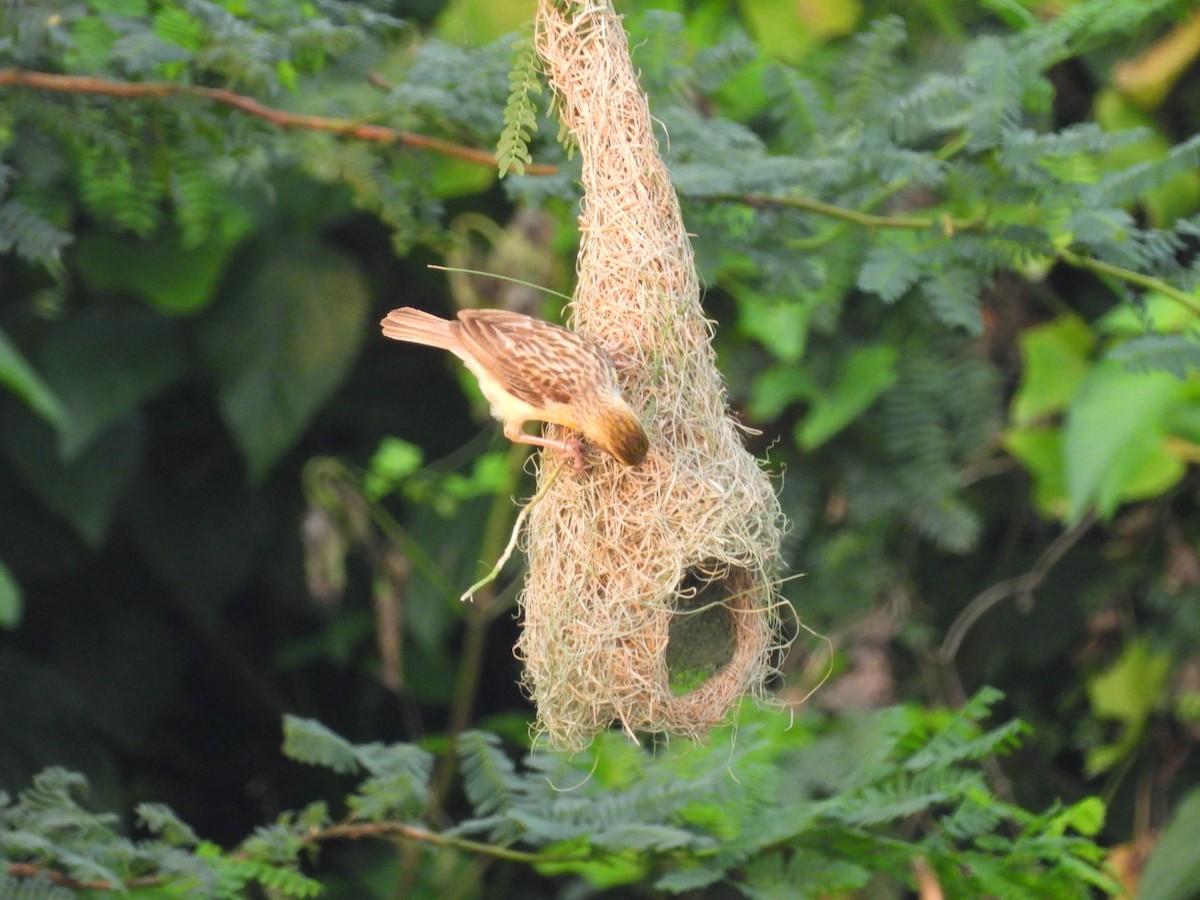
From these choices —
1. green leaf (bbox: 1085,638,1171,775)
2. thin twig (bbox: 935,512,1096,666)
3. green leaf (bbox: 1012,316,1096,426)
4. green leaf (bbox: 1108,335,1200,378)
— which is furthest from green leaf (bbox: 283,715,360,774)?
green leaf (bbox: 1085,638,1171,775)

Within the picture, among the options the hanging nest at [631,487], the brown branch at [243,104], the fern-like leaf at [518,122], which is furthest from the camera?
the brown branch at [243,104]

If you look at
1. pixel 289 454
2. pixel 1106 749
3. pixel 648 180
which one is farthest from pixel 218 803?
pixel 648 180

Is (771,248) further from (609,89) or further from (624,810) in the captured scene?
(624,810)

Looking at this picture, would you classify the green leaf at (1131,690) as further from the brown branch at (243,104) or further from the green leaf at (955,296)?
the brown branch at (243,104)

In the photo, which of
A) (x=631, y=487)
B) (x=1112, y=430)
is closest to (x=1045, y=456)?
(x=1112, y=430)

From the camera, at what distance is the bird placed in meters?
1.71

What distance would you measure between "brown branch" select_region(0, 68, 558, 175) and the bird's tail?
21.5 inches

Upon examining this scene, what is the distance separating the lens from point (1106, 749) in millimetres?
3834

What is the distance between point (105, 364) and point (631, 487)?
7.62ft

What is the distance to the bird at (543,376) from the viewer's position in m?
1.71

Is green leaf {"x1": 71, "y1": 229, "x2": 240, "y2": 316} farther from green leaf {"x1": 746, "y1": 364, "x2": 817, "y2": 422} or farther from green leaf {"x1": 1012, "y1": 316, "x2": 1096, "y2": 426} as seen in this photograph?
green leaf {"x1": 1012, "y1": 316, "x2": 1096, "y2": 426}

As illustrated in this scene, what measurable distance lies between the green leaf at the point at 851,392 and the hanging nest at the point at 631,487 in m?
1.47

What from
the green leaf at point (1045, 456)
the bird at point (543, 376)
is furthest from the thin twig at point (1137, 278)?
the green leaf at point (1045, 456)

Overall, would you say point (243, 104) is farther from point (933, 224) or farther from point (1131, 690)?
point (1131, 690)
